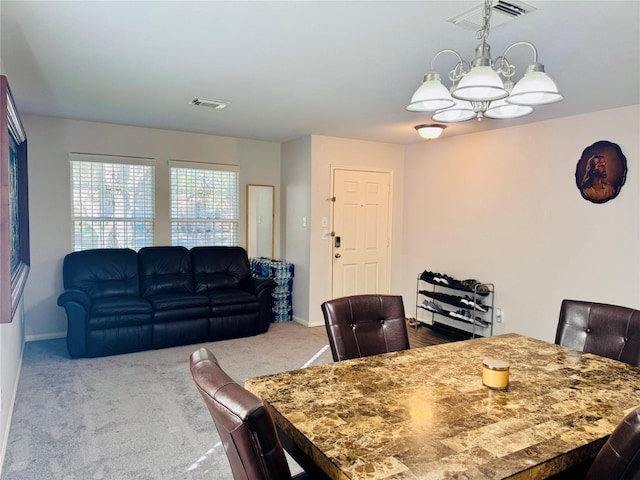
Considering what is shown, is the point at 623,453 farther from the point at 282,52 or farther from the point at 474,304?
the point at 474,304

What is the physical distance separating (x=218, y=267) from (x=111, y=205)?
1449 millimetres

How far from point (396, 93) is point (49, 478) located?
3.40 m

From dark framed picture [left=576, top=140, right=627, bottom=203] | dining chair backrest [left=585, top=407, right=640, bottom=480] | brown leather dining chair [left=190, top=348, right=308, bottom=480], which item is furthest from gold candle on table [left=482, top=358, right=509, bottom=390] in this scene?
dark framed picture [left=576, top=140, right=627, bottom=203]

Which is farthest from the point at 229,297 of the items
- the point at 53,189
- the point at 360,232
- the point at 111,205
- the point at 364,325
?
the point at 364,325

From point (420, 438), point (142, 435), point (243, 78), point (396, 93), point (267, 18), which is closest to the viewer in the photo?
point (420, 438)

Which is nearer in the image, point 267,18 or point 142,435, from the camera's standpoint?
point 267,18

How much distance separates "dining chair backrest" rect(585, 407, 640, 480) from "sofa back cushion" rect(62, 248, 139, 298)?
4.64m

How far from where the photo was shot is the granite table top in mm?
1117

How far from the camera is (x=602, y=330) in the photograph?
7.39 ft

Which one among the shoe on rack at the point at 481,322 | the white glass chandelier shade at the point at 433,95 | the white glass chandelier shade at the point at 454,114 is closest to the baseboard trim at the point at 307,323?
the shoe on rack at the point at 481,322

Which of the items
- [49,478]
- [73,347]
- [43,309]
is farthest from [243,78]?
[43,309]

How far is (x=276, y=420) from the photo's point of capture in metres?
1.40

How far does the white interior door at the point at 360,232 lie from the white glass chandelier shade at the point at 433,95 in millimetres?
3742

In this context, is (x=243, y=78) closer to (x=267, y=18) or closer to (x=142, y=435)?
(x=267, y=18)
